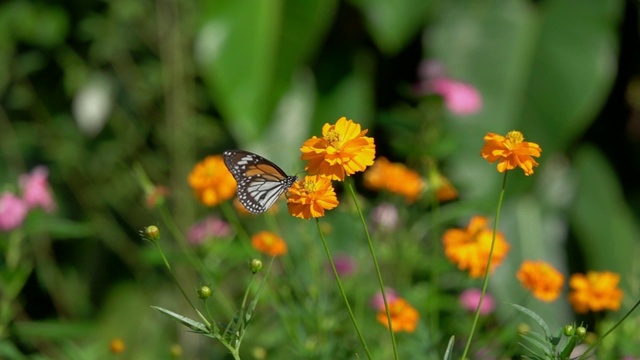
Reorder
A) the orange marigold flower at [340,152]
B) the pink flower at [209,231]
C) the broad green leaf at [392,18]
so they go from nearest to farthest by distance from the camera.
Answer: the orange marigold flower at [340,152]
the pink flower at [209,231]
the broad green leaf at [392,18]

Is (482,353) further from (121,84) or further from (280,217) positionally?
(121,84)

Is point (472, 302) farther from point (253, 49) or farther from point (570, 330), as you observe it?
point (253, 49)

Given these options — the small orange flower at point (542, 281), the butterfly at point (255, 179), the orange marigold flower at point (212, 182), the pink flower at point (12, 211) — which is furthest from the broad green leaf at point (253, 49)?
the butterfly at point (255, 179)

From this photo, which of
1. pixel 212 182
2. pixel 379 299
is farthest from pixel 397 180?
pixel 212 182

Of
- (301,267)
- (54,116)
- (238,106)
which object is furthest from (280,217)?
(54,116)

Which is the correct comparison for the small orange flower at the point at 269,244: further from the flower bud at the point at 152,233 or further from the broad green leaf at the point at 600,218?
the broad green leaf at the point at 600,218

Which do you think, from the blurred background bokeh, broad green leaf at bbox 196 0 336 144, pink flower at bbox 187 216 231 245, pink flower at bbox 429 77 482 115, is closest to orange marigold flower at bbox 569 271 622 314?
pink flower at bbox 187 216 231 245

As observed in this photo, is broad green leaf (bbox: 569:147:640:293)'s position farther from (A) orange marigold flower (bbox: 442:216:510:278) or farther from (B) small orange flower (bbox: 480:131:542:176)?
(B) small orange flower (bbox: 480:131:542:176)
